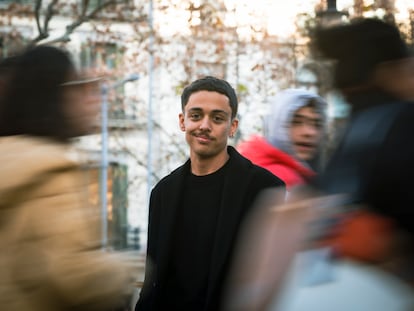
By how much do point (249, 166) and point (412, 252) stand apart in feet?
7.73

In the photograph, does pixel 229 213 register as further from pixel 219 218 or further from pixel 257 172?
pixel 257 172

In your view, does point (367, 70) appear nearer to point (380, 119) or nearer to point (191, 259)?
point (380, 119)

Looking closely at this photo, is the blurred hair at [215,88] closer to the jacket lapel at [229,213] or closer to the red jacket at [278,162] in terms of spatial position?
the red jacket at [278,162]

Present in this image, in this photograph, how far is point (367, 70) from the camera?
236 centimetres

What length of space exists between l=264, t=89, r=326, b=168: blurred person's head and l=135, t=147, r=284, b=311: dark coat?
471 mm

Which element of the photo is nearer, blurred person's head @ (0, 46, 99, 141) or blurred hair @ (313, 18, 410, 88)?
blurred hair @ (313, 18, 410, 88)

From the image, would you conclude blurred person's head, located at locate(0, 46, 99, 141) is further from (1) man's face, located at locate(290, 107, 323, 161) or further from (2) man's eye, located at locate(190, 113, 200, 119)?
(1) man's face, located at locate(290, 107, 323, 161)

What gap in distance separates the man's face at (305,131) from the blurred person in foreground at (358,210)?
257 centimetres

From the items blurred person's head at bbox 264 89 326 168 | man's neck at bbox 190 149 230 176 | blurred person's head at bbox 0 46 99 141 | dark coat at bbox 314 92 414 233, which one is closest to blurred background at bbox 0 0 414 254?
blurred person's head at bbox 264 89 326 168

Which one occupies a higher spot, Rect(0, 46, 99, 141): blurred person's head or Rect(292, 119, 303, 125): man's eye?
Rect(0, 46, 99, 141): blurred person's head

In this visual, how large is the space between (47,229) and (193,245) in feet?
5.30

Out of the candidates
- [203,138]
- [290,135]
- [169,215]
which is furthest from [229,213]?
[290,135]

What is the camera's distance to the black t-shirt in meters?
4.13

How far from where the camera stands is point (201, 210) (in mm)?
4367
